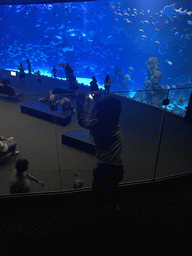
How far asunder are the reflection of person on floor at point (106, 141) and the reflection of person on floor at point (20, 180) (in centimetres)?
104

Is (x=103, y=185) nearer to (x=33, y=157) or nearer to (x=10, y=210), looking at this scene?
(x=10, y=210)

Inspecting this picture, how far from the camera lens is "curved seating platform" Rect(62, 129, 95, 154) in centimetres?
434

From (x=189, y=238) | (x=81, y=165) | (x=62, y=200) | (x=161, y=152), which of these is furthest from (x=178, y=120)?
(x=62, y=200)

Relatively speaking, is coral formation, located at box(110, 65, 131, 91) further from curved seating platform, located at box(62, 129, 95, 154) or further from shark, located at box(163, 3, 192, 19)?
curved seating platform, located at box(62, 129, 95, 154)

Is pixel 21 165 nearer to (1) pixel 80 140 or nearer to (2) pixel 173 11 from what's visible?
(1) pixel 80 140

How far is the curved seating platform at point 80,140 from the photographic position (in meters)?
4.34

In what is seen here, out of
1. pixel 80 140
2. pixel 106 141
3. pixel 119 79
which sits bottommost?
pixel 80 140

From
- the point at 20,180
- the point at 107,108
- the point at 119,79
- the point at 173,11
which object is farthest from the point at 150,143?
the point at 173,11

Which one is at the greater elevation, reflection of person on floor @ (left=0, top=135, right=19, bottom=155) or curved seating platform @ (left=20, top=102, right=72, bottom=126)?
curved seating platform @ (left=20, top=102, right=72, bottom=126)

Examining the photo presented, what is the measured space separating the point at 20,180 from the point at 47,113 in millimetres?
3854

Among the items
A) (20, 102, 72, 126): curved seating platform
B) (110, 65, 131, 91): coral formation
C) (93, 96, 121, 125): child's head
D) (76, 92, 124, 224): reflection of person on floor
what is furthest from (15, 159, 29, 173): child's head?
(110, 65, 131, 91): coral formation

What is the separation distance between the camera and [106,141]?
6.19 feet

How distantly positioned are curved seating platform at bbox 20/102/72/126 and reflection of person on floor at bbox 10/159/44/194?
2.90 metres

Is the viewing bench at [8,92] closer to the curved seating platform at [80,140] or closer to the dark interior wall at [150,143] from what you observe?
the curved seating platform at [80,140]
